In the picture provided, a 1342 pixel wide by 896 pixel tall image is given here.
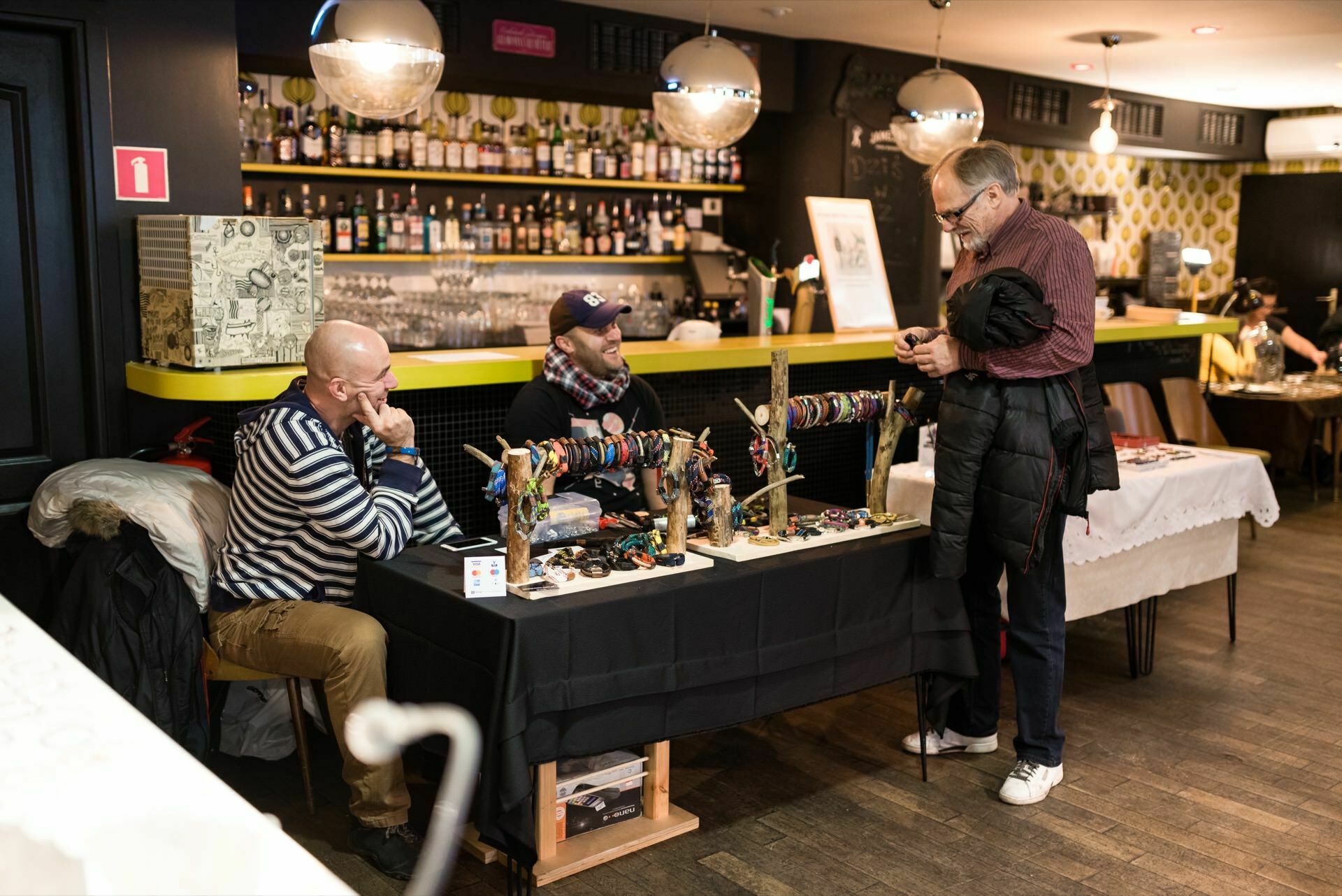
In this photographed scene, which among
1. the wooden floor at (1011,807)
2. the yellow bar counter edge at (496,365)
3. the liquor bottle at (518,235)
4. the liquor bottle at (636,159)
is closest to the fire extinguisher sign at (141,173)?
the yellow bar counter edge at (496,365)

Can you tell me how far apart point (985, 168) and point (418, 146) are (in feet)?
12.4

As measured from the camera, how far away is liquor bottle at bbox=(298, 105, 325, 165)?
5.79 meters

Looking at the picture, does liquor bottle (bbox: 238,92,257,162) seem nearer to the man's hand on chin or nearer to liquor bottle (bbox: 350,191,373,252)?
liquor bottle (bbox: 350,191,373,252)

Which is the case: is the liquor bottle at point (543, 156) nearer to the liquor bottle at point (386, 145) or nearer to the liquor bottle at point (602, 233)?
the liquor bottle at point (602, 233)

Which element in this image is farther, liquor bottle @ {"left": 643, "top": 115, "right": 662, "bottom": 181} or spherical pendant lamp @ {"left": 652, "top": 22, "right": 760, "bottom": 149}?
liquor bottle @ {"left": 643, "top": 115, "right": 662, "bottom": 181}

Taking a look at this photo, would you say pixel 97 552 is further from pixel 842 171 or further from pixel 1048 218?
pixel 842 171

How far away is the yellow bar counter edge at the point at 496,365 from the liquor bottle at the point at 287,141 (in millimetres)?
2226

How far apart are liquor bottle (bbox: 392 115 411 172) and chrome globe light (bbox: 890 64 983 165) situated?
259 centimetres

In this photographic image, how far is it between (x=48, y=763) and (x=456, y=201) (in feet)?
17.9

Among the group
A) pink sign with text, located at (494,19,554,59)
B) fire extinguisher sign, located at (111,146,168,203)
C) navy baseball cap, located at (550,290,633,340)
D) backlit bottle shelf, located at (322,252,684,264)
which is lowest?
navy baseball cap, located at (550,290,633,340)

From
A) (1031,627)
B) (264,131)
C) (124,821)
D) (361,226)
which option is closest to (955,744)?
(1031,627)

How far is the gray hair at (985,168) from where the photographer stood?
307 centimetres

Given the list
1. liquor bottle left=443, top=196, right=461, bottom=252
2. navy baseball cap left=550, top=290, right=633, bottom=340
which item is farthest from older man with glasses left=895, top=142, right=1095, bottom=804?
liquor bottle left=443, top=196, right=461, bottom=252

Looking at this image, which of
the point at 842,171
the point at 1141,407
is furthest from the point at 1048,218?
the point at 842,171
